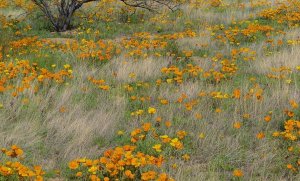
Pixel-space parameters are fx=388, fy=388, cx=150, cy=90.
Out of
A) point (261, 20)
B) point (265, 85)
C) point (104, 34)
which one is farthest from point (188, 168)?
point (261, 20)

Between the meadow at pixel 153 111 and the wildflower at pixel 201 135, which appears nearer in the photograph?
the meadow at pixel 153 111

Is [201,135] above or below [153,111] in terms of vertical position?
below

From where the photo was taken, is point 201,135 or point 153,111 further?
point 153,111

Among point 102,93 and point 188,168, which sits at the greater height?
point 102,93

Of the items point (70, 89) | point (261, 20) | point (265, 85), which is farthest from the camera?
point (261, 20)

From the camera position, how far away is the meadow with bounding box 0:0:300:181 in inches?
179

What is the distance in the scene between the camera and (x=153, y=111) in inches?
213

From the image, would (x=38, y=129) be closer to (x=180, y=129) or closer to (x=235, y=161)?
(x=180, y=129)

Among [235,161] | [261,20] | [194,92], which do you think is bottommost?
[235,161]

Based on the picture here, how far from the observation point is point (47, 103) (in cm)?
623

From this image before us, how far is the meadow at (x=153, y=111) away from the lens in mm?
4547

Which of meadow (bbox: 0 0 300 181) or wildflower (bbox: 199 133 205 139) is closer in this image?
meadow (bbox: 0 0 300 181)

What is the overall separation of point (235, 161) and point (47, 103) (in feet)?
10.2

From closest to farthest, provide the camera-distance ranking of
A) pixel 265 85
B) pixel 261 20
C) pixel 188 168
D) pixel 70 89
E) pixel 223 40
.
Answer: pixel 188 168 → pixel 70 89 → pixel 265 85 → pixel 223 40 → pixel 261 20
